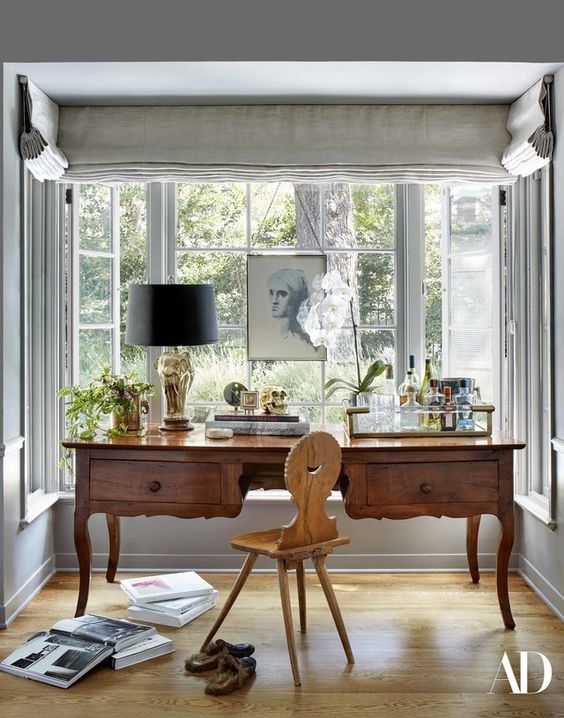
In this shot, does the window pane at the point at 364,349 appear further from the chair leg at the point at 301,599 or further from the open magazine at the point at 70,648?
the open magazine at the point at 70,648

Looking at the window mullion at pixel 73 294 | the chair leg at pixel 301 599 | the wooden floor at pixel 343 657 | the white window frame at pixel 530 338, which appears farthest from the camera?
the window mullion at pixel 73 294

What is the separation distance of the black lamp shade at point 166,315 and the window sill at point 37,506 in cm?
89

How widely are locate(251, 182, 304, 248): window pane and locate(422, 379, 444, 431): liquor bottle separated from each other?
1040 mm

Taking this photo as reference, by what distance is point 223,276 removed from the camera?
4.13 m

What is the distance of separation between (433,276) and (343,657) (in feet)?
6.60

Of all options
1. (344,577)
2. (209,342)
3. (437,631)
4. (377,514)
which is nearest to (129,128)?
(209,342)

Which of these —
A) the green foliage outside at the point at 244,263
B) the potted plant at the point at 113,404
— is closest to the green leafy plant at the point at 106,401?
the potted plant at the point at 113,404

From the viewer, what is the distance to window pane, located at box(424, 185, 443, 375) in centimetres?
414

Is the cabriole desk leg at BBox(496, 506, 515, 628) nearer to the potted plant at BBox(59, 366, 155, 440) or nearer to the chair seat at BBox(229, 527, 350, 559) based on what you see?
the chair seat at BBox(229, 527, 350, 559)

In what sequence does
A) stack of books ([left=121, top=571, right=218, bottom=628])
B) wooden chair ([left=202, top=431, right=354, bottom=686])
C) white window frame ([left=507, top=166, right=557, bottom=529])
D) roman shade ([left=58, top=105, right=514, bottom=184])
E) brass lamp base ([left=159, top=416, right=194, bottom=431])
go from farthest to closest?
1. roman shade ([left=58, top=105, right=514, bottom=184])
2. white window frame ([left=507, top=166, right=557, bottom=529])
3. brass lamp base ([left=159, top=416, right=194, bottom=431])
4. stack of books ([left=121, top=571, right=218, bottom=628])
5. wooden chair ([left=202, top=431, right=354, bottom=686])

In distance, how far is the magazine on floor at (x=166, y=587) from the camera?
3.39 meters

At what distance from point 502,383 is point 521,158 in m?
1.10

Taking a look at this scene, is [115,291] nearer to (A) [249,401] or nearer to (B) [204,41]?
(A) [249,401]

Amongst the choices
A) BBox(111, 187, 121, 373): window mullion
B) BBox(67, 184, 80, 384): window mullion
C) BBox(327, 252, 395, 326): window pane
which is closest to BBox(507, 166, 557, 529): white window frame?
BBox(327, 252, 395, 326): window pane
